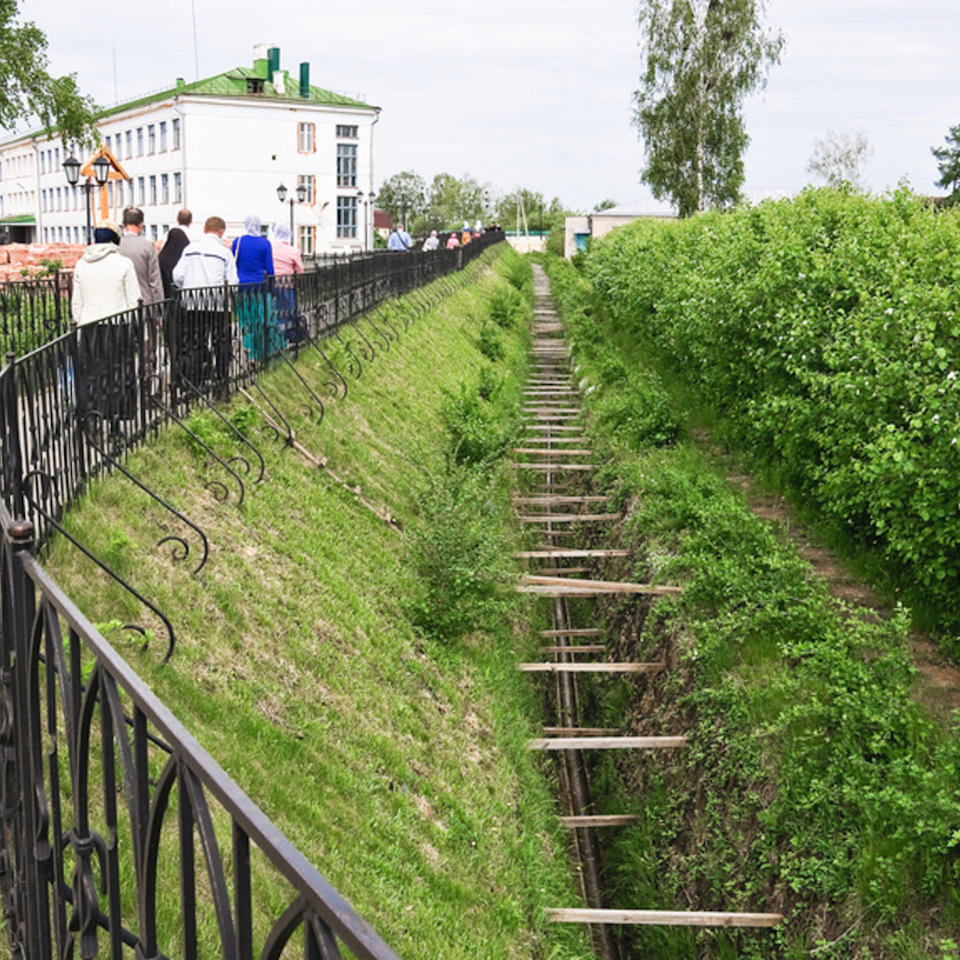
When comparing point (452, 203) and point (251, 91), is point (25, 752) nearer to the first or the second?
point (251, 91)

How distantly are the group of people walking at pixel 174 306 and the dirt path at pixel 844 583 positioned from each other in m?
5.65

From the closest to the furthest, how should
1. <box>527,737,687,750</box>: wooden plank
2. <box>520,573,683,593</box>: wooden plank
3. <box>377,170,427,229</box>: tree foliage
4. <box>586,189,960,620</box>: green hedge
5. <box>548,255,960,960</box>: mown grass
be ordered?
<box>548,255,960,960</box>: mown grass, <box>586,189,960,620</box>: green hedge, <box>527,737,687,750</box>: wooden plank, <box>520,573,683,593</box>: wooden plank, <box>377,170,427,229</box>: tree foliage

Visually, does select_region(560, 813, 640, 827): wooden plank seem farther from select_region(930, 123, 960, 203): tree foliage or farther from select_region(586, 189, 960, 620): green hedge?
select_region(930, 123, 960, 203): tree foliage

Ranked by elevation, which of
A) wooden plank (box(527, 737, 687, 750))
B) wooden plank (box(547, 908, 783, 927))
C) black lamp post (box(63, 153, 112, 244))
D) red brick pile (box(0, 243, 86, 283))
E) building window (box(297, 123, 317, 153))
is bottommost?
wooden plank (box(547, 908, 783, 927))

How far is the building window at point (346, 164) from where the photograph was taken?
2286 inches

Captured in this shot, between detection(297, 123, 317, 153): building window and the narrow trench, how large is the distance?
2893cm

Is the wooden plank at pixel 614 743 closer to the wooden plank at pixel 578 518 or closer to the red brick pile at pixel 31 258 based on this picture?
the wooden plank at pixel 578 518

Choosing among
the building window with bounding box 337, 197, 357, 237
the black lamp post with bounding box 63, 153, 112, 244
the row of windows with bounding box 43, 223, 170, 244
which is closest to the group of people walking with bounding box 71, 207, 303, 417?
the black lamp post with bounding box 63, 153, 112, 244

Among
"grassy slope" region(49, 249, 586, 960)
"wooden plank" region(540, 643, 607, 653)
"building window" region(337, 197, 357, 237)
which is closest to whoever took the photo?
"grassy slope" region(49, 249, 586, 960)

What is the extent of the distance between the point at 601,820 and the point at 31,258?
58.3 ft

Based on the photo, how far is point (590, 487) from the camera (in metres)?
17.5

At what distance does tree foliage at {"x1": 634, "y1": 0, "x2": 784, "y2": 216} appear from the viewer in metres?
39.9

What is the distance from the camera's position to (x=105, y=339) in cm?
786

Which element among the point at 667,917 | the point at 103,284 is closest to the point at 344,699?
the point at 667,917
